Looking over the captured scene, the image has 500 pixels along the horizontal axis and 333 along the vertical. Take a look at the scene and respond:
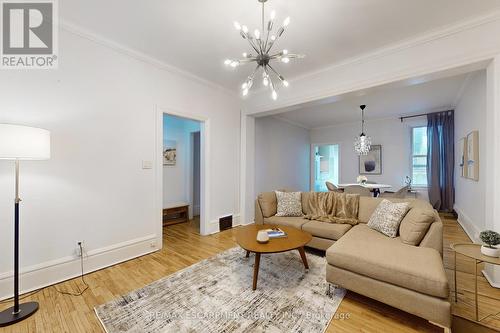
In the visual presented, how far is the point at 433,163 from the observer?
5.21 metres

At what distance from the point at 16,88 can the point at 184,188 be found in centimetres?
331

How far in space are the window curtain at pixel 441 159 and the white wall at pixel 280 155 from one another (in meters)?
3.24

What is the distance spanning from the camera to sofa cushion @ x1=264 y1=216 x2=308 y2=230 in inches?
120

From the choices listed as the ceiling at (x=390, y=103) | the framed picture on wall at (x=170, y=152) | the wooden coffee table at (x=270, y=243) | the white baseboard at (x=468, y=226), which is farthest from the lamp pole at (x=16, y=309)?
the white baseboard at (x=468, y=226)

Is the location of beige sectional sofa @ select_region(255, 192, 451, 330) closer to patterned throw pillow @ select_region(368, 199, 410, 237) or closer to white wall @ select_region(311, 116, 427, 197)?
patterned throw pillow @ select_region(368, 199, 410, 237)

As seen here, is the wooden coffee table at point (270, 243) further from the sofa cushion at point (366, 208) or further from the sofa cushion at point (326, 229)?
the sofa cushion at point (366, 208)

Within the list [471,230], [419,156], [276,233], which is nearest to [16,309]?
[276,233]

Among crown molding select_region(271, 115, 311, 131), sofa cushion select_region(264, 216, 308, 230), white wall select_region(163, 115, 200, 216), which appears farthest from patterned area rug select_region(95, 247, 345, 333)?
crown molding select_region(271, 115, 311, 131)

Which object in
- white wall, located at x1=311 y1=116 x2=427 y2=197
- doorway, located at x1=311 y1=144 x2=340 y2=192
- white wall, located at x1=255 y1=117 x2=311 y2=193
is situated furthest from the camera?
doorway, located at x1=311 y1=144 x2=340 y2=192

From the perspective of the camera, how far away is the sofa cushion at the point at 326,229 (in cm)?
270

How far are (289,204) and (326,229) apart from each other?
2.60 ft

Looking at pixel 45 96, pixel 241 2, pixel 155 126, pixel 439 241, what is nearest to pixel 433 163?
pixel 439 241

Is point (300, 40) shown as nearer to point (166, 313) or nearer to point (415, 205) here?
point (415, 205)

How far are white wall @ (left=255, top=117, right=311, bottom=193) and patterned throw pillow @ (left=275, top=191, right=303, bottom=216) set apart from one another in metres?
1.32
